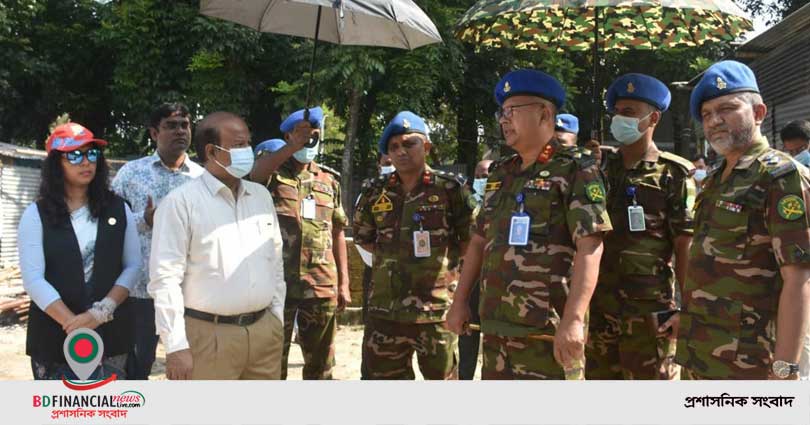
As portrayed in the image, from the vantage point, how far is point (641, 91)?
3574 millimetres

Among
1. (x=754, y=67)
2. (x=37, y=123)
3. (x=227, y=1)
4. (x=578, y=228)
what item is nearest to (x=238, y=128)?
(x=227, y=1)

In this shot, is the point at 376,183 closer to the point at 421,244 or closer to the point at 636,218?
the point at 421,244

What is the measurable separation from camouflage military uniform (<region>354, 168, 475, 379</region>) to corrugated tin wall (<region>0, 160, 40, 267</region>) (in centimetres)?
953

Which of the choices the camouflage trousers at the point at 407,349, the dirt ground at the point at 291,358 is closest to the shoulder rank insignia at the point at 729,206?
the camouflage trousers at the point at 407,349

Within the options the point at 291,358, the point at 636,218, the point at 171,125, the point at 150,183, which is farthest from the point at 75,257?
the point at 291,358

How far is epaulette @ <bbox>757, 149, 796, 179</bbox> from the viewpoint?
2.59 meters

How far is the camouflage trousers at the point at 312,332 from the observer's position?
14.6 feet

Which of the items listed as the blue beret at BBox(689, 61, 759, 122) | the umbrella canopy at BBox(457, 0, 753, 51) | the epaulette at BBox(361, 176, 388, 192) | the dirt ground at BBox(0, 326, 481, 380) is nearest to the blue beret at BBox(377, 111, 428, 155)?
the epaulette at BBox(361, 176, 388, 192)

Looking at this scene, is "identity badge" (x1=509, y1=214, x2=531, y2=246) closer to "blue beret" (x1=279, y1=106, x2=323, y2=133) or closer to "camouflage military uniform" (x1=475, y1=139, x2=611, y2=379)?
"camouflage military uniform" (x1=475, y1=139, x2=611, y2=379)

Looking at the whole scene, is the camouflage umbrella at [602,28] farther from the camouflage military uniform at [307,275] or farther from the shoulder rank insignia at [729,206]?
the camouflage military uniform at [307,275]

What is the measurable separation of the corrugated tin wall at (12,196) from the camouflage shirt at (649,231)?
35.2 ft

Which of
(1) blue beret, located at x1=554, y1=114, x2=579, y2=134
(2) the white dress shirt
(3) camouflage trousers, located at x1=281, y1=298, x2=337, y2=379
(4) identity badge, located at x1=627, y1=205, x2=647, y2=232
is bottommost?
(3) camouflage trousers, located at x1=281, y1=298, x2=337, y2=379

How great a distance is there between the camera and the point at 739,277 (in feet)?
8.82

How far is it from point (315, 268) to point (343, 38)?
1508 millimetres
